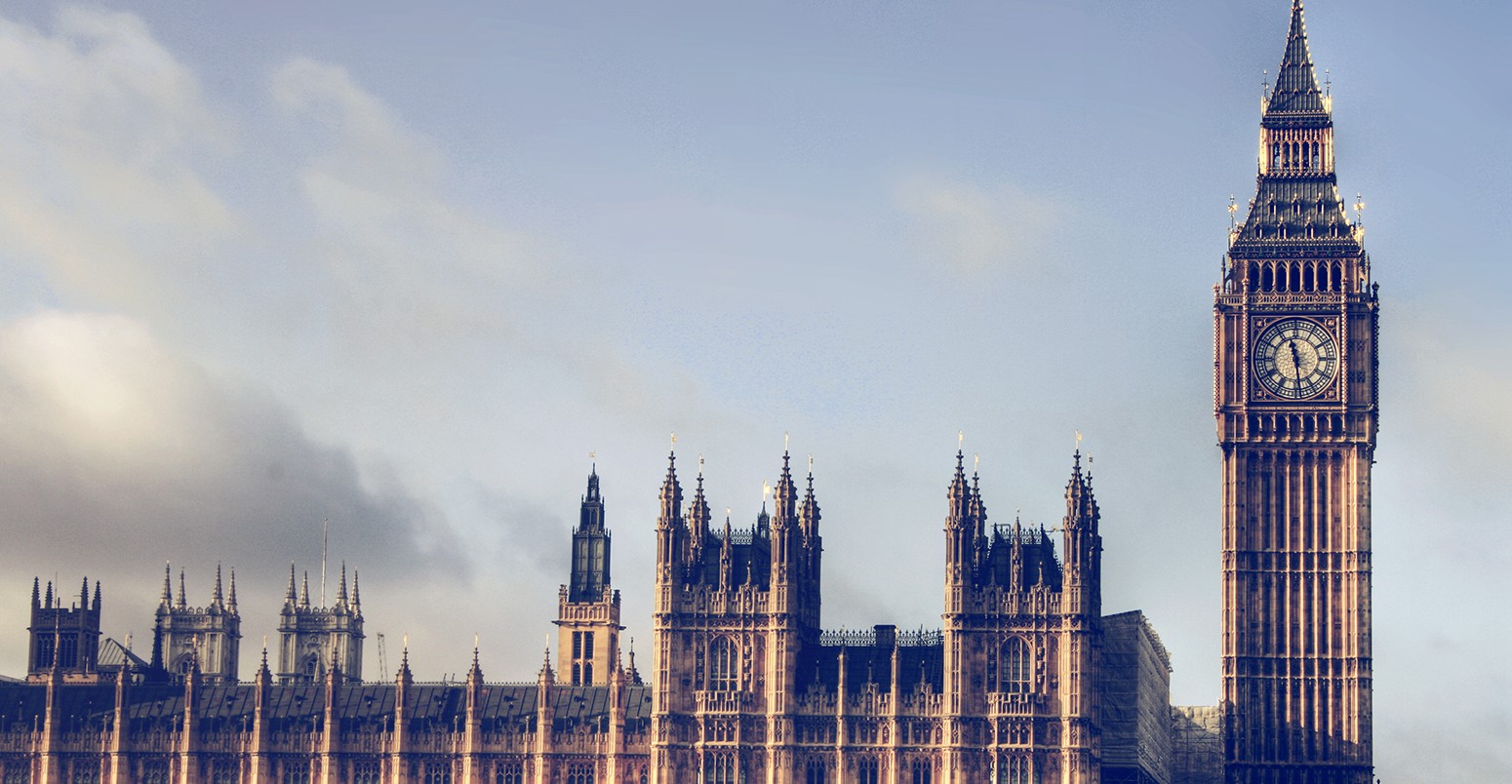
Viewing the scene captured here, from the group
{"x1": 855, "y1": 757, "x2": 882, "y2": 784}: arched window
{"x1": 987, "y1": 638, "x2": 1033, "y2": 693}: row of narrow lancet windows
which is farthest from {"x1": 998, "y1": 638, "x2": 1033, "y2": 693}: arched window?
{"x1": 855, "y1": 757, "x2": 882, "y2": 784}: arched window

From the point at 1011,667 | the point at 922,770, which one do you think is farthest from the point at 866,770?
the point at 1011,667

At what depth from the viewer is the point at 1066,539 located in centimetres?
19825

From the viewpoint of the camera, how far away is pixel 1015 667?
19812 centimetres

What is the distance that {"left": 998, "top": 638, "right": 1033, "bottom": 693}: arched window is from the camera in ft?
649

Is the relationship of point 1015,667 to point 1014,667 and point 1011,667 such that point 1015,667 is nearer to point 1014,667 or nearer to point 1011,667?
point 1014,667

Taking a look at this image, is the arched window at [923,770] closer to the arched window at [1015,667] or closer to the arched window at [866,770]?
the arched window at [866,770]

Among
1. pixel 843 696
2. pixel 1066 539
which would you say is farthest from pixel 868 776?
pixel 1066 539

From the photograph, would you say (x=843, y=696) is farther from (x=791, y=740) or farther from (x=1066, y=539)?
(x=1066, y=539)

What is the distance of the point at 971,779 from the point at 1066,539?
15.2 metres

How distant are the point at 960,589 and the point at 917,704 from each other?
7314mm

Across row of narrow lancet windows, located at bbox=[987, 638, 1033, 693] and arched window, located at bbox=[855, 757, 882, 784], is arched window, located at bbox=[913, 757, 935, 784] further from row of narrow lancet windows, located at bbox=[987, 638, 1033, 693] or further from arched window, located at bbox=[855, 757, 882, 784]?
row of narrow lancet windows, located at bbox=[987, 638, 1033, 693]

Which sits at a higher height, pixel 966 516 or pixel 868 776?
pixel 966 516

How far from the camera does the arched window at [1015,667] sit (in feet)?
649

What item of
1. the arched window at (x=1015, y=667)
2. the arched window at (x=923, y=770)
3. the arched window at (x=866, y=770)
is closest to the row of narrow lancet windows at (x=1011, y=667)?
the arched window at (x=1015, y=667)
